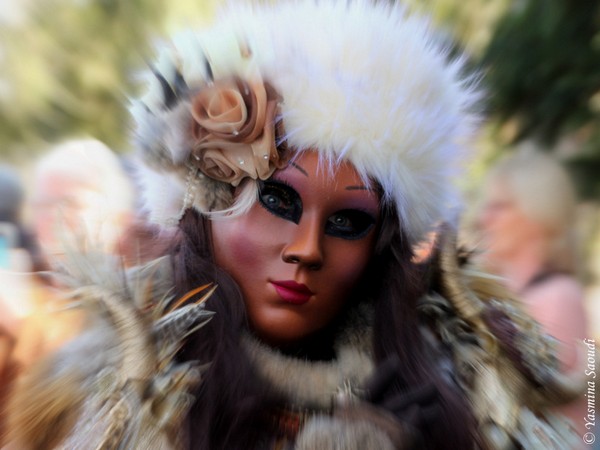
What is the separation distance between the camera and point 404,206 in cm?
99

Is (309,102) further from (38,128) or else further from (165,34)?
(38,128)

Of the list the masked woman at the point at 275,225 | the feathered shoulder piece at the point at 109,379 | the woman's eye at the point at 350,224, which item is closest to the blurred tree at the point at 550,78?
the masked woman at the point at 275,225

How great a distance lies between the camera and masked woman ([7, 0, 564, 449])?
855mm

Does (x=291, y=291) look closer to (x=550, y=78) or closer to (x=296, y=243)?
(x=296, y=243)

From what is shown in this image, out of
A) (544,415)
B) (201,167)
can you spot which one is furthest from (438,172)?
(544,415)

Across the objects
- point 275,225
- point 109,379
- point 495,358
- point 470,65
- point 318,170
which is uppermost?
point 470,65

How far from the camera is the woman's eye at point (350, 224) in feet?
3.20

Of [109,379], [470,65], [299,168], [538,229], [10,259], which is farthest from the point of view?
[538,229]

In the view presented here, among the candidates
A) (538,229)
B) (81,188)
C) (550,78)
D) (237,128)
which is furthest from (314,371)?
(550,78)

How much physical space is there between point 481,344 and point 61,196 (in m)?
0.82

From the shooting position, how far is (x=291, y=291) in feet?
3.15

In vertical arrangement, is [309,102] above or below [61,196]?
above

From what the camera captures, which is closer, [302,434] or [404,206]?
[302,434]

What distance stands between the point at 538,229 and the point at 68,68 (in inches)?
41.3
